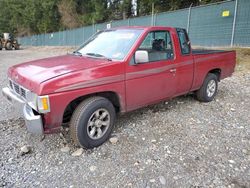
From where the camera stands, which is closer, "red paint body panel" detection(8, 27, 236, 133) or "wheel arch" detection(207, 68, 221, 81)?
"red paint body panel" detection(8, 27, 236, 133)

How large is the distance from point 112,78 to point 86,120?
29.0 inches

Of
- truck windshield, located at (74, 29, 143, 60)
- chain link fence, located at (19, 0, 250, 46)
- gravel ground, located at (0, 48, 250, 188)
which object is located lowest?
gravel ground, located at (0, 48, 250, 188)

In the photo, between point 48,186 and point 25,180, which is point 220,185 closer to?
point 48,186

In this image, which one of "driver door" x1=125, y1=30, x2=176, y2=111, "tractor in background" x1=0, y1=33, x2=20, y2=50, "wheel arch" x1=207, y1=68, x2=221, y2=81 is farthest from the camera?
"tractor in background" x1=0, y1=33, x2=20, y2=50

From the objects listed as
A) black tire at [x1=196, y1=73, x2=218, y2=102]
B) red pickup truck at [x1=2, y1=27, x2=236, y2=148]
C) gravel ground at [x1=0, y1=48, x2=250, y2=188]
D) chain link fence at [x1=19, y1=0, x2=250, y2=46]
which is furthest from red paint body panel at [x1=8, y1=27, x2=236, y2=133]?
chain link fence at [x1=19, y1=0, x2=250, y2=46]

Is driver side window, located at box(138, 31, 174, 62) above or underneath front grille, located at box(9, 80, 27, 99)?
above

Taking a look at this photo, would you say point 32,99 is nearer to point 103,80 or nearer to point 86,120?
point 86,120

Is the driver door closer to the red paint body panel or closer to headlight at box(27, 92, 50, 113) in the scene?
the red paint body panel

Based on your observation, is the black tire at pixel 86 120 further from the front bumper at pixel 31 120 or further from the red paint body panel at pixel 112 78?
the front bumper at pixel 31 120

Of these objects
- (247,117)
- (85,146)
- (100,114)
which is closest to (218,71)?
(247,117)

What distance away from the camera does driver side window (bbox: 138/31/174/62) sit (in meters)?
4.04

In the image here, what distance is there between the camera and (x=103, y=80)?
10.6 ft

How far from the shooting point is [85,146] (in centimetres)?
322

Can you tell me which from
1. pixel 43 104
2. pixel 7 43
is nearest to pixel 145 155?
pixel 43 104
